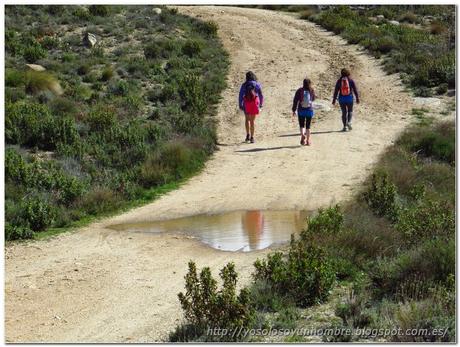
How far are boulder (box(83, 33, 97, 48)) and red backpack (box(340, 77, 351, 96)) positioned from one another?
526 inches

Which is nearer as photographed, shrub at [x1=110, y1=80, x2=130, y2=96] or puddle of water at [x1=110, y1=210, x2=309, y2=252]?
puddle of water at [x1=110, y1=210, x2=309, y2=252]

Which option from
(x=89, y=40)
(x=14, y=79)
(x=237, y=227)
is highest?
(x=89, y=40)

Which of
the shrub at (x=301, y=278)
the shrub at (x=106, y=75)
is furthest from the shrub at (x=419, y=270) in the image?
the shrub at (x=106, y=75)

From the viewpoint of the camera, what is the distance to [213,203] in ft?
44.2

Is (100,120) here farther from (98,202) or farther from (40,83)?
(98,202)

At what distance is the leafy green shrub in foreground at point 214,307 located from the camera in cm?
733

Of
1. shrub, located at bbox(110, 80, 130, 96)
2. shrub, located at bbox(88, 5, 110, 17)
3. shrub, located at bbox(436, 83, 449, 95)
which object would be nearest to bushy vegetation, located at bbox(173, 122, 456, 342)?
shrub, located at bbox(436, 83, 449, 95)

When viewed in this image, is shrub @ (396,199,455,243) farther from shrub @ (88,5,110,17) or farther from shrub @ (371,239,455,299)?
shrub @ (88,5,110,17)

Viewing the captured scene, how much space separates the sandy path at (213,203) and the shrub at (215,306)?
493 millimetres

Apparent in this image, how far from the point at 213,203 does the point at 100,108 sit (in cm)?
766

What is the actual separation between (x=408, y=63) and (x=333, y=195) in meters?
13.9

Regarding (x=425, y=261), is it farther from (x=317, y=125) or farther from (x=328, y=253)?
(x=317, y=125)

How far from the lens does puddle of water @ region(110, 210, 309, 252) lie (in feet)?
36.2

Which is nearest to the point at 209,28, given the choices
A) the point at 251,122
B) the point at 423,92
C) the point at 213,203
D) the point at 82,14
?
the point at 82,14
